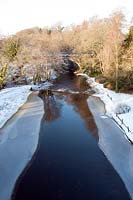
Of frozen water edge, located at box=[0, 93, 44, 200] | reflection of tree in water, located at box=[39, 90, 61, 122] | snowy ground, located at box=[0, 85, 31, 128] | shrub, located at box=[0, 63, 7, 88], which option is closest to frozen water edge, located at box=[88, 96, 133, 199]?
reflection of tree in water, located at box=[39, 90, 61, 122]

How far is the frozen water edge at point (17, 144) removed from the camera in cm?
1662

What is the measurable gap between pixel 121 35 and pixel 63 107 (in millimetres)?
16730

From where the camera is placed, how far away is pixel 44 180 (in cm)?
1647

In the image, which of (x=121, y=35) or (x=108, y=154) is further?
(x=121, y=35)

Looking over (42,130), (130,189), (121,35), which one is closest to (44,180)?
(130,189)

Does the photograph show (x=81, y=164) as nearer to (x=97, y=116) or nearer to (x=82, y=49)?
(x=97, y=116)

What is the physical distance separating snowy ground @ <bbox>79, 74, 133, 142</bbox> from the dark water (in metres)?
2.54

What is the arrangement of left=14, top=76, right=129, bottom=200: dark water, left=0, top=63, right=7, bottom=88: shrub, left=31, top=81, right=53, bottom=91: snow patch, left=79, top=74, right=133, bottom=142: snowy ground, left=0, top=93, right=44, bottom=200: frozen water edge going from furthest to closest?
1. left=31, top=81, right=53, bottom=91: snow patch
2. left=0, top=63, right=7, bottom=88: shrub
3. left=79, top=74, right=133, bottom=142: snowy ground
4. left=0, top=93, right=44, bottom=200: frozen water edge
5. left=14, top=76, right=129, bottom=200: dark water

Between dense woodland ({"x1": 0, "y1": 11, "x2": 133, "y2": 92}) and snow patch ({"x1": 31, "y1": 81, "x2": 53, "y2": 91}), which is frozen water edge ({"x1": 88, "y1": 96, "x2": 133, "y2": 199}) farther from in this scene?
snow patch ({"x1": 31, "y1": 81, "x2": 53, "y2": 91})

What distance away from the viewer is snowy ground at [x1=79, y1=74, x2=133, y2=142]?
2524 centimetres

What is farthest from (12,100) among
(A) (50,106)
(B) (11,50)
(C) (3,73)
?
(B) (11,50)

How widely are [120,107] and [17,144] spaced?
12461 millimetres

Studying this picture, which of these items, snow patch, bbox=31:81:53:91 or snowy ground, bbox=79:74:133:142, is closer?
snowy ground, bbox=79:74:133:142

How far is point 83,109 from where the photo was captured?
33.2 meters
